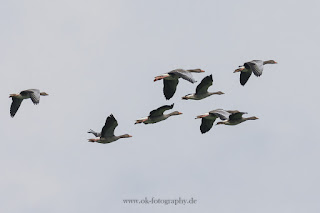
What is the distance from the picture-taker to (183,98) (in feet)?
154

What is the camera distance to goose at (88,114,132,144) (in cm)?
4356

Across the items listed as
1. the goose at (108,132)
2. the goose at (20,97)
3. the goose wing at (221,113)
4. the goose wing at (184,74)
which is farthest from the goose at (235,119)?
the goose at (20,97)

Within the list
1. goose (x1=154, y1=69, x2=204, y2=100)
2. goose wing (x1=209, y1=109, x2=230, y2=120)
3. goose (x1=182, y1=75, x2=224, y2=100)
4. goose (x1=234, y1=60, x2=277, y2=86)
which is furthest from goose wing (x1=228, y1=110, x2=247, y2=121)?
goose (x1=154, y1=69, x2=204, y2=100)

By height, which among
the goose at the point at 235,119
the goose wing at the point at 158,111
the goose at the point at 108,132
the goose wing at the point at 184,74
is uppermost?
the goose wing at the point at 184,74

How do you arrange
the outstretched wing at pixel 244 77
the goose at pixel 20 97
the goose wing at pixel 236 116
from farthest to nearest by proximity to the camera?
the outstretched wing at pixel 244 77, the goose at pixel 20 97, the goose wing at pixel 236 116

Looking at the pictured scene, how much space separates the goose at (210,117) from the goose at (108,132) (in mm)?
4375

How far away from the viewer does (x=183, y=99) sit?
4688cm

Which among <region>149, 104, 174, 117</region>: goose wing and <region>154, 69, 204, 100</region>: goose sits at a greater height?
<region>154, 69, 204, 100</region>: goose

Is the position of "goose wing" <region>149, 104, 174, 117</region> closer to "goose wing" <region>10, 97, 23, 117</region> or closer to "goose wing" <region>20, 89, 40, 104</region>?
"goose wing" <region>20, 89, 40, 104</region>

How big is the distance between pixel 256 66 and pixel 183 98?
14.2ft

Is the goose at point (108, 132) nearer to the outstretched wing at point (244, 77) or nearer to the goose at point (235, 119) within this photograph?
the goose at point (235, 119)

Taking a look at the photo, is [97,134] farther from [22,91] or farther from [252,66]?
[252,66]

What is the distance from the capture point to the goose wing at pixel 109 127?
43.4m

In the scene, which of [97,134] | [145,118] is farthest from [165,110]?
[97,134]
